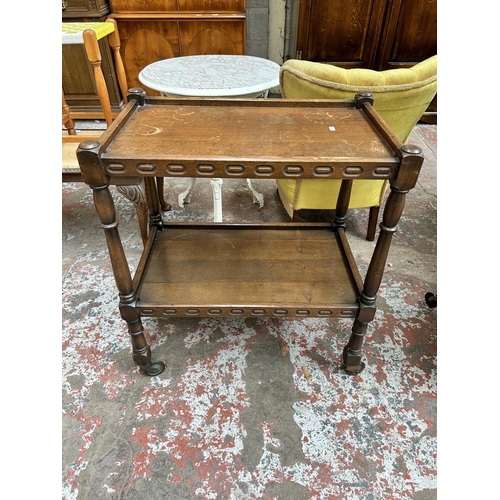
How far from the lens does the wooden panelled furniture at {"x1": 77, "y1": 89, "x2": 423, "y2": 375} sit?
1041 mm

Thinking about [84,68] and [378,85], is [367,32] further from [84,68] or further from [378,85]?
[84,68]

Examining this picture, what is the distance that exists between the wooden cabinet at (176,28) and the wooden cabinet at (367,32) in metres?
0.62

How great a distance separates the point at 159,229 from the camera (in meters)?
1.72

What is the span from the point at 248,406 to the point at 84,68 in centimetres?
342

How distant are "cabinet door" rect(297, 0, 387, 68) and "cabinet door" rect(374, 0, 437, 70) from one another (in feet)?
0.29

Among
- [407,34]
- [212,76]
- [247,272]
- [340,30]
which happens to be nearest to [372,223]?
[247,272]

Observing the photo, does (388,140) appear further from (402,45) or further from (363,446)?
(402,45)

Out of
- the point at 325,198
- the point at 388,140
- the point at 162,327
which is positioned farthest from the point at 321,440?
the point at 325,198

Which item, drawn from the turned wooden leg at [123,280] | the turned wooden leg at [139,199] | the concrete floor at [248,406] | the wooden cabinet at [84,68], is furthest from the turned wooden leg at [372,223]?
the wooden cabinet at [84,68]

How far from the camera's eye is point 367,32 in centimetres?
317

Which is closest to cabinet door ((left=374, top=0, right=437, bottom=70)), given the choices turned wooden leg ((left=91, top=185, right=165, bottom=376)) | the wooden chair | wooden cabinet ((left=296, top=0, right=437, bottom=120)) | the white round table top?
wooden cabinet ((left=296, top=0, right=437, bottom=120))

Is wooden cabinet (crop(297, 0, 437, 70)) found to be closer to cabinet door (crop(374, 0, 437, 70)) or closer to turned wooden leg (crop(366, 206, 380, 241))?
cabinet door (crop(374, 0, 437, 70))

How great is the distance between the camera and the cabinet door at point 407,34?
311cm

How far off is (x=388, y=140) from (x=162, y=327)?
48.5 inches
